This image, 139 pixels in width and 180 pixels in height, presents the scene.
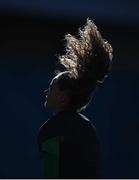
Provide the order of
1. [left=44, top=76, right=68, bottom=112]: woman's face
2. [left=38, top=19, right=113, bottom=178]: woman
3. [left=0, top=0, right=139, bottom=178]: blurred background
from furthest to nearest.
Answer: [left=0, top=0, right=139, bottom=178]: blurred background < [left=44, top=76, right=68, bottom=112]: woman's face < [left=38, top=19, right=113, bottom=178]: woman

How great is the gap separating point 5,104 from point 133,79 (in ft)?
6.05

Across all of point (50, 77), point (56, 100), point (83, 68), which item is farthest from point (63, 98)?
point (50, 77)

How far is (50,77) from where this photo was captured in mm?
8570

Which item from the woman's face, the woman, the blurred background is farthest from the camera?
the blurred background

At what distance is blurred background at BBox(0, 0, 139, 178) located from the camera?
825 cm

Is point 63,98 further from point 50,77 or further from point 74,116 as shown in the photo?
point 50,77

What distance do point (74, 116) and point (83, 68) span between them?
0.32 metres

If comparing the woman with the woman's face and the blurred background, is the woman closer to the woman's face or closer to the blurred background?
the woman's face

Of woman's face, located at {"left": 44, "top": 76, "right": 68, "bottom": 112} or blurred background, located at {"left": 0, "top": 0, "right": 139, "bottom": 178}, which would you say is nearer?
woman's face, located at {"left": 44, "top": 76, "right": 68, "bottom": 112}

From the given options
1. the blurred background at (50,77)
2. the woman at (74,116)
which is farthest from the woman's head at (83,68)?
the blurred background at (50,77)

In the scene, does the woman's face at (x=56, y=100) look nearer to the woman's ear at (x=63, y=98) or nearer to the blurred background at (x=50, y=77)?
the woman's ear at (x=63, y=98)

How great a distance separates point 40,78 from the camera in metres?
8.52

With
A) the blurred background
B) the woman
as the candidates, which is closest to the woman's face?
the woman

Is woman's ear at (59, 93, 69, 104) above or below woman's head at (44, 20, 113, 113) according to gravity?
below
